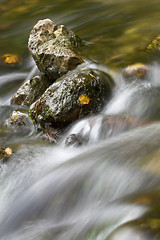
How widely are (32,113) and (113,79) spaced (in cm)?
135

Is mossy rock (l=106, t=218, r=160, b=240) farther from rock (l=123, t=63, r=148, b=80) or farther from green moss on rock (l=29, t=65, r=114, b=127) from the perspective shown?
rock (l=123, t=63, r=148, b=80)

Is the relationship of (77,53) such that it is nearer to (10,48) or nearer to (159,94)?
(159,94)

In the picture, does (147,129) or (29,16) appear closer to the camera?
(147,129)

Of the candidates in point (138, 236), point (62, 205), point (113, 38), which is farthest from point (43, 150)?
point (113, 38)

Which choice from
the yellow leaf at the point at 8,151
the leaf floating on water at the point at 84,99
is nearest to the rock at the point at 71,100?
the leaf floating on water at the point at 84,99

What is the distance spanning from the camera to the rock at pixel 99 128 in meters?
4.26

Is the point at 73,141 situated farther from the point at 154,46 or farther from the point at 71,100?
the point at 154,46

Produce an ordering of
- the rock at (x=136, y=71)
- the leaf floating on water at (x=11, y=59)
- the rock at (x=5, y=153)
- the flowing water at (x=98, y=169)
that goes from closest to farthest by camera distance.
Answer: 1. the flowing water at (x=98, y=169)
2. the rock at (x=5, y=153)
3. the rock at (x=136, y=71)
4. the leaf floating on water at (x=11, y=59)

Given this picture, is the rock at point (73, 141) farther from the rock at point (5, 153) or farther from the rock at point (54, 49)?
the rock at point (54, 49)

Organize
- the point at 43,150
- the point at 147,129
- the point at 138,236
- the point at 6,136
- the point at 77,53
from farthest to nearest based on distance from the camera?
the point at 77,53 < the point at 6,136 < the point at 43,150 < the point at 147,129 < the point at 138,236

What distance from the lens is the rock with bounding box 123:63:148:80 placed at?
507cm

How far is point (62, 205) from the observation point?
333 cm

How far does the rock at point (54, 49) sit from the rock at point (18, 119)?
821 mm

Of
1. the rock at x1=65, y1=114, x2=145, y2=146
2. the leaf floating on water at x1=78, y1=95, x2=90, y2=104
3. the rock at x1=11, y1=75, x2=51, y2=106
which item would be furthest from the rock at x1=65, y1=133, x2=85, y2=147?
the rock at x1=11, y1=75, x2=51, y2=106
